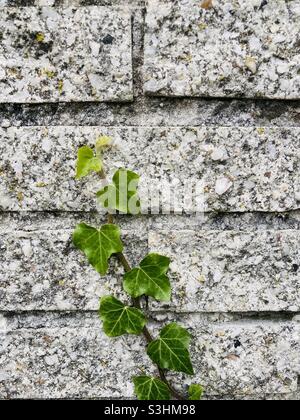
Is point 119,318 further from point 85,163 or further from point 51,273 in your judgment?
point 85,163

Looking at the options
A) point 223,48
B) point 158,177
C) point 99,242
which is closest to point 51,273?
point 99,242

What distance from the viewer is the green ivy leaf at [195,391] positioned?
26.4 inches

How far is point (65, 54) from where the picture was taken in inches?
23.0

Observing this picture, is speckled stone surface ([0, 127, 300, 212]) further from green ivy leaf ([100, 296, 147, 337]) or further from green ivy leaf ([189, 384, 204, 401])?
green ivy leaf ([189, 384, 204, 401])

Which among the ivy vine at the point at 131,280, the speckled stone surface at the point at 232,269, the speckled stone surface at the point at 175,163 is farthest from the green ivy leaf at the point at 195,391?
the speckled stone surface at the point at 175,163

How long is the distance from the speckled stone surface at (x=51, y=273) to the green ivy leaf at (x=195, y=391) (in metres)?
0.17

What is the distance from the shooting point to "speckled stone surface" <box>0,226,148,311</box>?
2.10 ft

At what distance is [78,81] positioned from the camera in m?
0.59

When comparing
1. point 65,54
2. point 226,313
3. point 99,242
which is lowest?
point 226,313

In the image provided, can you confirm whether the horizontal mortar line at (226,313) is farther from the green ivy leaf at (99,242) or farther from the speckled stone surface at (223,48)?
the speckled stone surface at (223,48)

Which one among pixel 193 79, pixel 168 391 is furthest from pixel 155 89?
pixel 168 391

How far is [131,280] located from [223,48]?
31cm

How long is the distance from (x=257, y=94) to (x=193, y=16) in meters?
0.12

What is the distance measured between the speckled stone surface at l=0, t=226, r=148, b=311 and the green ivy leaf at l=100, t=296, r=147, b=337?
0.02 metres
